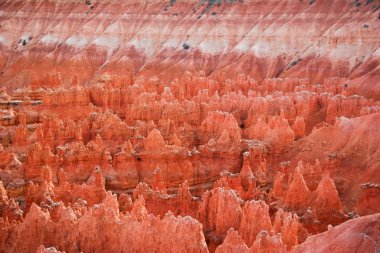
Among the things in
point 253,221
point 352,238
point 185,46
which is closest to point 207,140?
point 253,221

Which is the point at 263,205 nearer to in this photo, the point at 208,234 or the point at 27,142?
the point at 208,234

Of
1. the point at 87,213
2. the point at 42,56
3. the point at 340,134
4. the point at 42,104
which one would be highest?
the point at 42,56

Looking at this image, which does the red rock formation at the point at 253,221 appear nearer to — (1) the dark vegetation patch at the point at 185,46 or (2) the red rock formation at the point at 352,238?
(2) the red rock formation at the point at 352,238

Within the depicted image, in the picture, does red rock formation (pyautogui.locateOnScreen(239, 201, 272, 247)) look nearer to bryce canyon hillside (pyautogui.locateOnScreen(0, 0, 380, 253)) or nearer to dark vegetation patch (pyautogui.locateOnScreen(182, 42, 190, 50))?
bryce canyon hillside (pyautogui.locateOnScreen(0, 0, 380, 253))

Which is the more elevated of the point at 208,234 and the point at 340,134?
the point at 340,134

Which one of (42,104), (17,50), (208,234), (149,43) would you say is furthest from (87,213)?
(17,50)

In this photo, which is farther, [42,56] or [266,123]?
[42,56]

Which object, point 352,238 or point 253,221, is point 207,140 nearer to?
point 253,221

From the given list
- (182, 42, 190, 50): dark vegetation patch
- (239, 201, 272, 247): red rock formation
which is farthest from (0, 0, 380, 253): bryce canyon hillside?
(182, 42, 190, 50): dark vegetation patch
